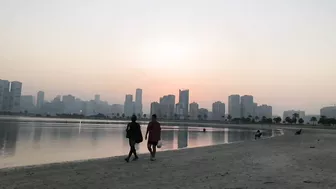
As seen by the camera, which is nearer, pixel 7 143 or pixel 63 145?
pixel 7 143

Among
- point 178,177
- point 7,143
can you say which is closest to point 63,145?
point 7,143

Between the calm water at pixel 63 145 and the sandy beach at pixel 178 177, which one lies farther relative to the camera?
the calm water at pixel 63 145

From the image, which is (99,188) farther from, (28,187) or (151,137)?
(151,137)

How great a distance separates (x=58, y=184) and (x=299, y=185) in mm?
6297

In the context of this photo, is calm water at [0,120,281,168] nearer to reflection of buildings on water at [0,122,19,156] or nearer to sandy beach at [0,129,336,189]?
reflection of buildings on water at [0,122,19,156]

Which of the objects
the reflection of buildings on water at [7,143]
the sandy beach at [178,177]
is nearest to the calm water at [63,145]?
the reflection of buildings on water at [7,143]

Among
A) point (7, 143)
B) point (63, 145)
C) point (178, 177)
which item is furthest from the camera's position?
point (63, 145)

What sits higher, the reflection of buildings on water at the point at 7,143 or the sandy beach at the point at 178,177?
the sandy beach at the point at 178,177

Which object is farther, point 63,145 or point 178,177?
point 63,145

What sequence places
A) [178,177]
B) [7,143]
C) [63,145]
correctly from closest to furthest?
[178,177] → [7,143] → [63,145]

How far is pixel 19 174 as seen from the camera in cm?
1066

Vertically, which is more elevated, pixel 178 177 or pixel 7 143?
pixel 178 177

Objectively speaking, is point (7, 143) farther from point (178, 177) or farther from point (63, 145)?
point (178, 177)

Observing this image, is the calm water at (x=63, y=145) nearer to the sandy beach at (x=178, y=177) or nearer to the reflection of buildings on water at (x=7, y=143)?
the reflection of buildings on water at (x=7, y=143)
